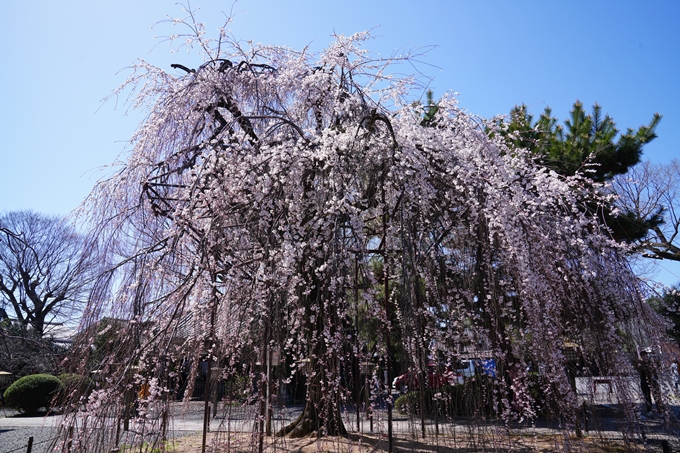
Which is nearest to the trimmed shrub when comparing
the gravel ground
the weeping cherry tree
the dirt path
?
the gravel ground

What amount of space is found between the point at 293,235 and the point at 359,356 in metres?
1.08

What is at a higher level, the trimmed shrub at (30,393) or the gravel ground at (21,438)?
the trimmed shrub at (30,393)

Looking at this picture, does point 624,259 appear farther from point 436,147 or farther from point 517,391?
point 436,147

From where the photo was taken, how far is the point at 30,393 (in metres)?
12.5

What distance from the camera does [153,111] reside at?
502 centimetres

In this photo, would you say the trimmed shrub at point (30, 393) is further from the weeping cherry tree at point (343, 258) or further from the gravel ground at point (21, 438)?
the weeping cherry tree at point (343, 258)

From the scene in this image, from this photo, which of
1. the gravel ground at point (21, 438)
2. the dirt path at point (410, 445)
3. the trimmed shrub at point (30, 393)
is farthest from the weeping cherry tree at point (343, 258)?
the trimmed shrub at point (30, 393)

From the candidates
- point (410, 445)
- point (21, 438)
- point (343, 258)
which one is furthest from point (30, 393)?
point (343, 258)

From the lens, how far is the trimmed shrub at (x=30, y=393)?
12.5 metres

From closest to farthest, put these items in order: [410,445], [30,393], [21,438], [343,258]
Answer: [343,258], [410,445], [21,438], [30,393]

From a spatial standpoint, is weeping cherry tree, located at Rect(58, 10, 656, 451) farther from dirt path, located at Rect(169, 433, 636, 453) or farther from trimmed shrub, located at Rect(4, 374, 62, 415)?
trimmed shrub, located at Rect(4, 374, 62, 415)

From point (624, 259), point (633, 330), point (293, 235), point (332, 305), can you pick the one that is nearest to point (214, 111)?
point (293, 235)

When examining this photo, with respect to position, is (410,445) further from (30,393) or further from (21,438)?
(30,393)

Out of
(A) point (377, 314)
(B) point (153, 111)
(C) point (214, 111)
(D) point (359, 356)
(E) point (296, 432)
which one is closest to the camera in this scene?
(D) point (359, 356)
